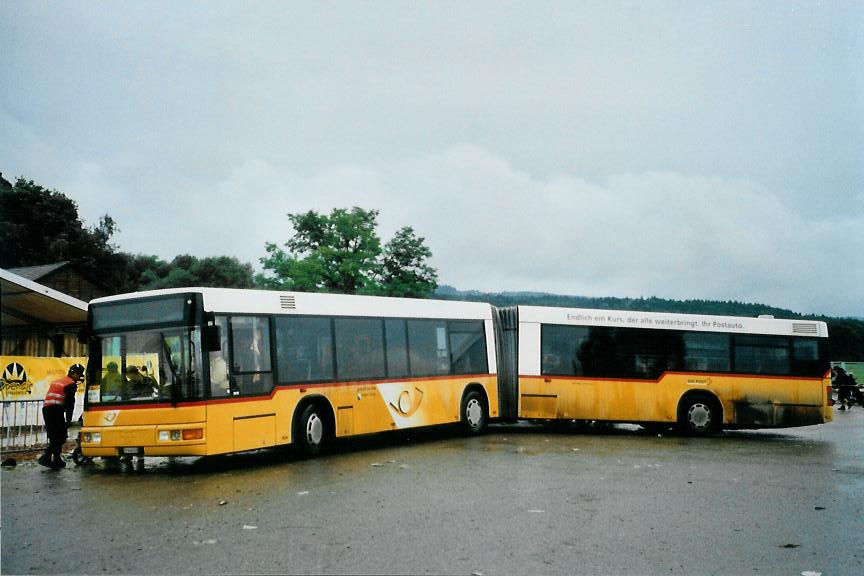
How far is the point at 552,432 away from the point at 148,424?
10662 millimetres

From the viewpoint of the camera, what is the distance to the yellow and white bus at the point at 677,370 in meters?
19.3

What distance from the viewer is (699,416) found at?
63.2 feet

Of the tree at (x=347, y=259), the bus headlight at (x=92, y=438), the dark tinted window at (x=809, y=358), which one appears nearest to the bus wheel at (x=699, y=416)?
the dark tinted window at (x=809, y=358)

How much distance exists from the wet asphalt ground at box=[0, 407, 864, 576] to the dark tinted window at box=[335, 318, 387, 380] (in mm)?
1506

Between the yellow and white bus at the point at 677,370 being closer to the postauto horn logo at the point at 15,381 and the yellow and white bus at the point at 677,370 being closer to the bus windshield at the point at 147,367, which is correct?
the bus windshield at the point at 147,367

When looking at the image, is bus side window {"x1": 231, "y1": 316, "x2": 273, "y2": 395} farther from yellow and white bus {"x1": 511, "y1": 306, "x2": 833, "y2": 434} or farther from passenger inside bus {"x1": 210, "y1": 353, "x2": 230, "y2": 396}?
yellow and white bus {"x1": 511, "y1": 306, "x2": 833, "y2": 434}

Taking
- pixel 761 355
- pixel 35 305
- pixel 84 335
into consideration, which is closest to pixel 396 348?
pixel 84 335

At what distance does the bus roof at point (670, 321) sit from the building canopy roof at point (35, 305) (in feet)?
36.2

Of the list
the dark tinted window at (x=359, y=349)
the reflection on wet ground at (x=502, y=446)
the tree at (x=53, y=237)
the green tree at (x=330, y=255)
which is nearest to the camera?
the reflection on wet ground at (x=502, y=446)

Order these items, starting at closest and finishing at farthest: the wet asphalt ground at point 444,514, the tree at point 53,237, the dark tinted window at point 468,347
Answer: the wet asphalt ground at point 444,514 → the dark tinted window at point 468,347 → the tree at point 53,237

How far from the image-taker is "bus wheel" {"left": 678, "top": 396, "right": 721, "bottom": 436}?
19.2 meters

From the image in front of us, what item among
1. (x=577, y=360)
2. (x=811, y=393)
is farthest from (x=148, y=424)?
(x=811, y=393)

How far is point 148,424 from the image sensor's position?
12461mm

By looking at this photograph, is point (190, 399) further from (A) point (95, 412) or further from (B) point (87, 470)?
(B) point (87, 470)
